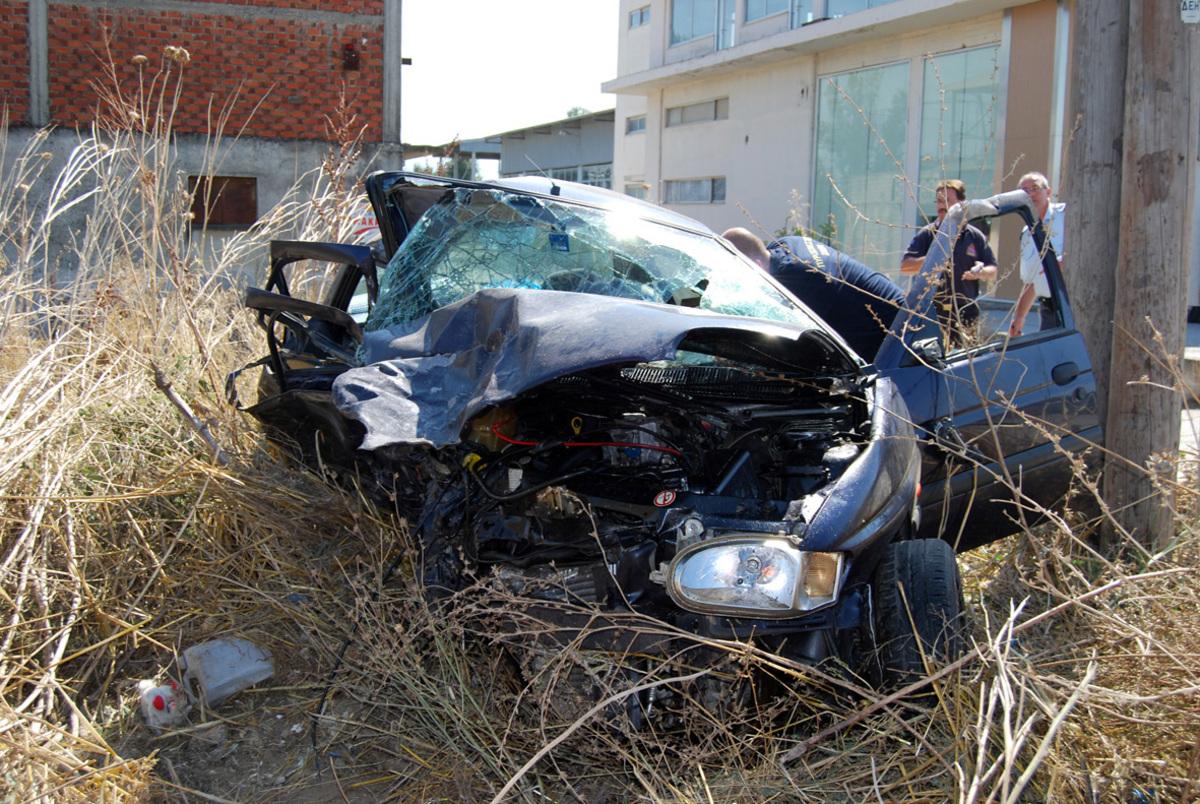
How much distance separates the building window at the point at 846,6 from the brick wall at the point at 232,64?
9277 millimetres

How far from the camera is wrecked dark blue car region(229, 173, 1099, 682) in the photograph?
7.39 ft

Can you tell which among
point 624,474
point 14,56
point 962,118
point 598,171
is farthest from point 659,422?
point 598,171

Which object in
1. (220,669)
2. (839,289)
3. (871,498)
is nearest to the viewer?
(871,498)

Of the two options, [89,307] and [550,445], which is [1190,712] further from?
[89,307]

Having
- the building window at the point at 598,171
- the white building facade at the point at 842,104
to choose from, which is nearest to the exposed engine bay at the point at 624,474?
the white building facade at the point at 842,104

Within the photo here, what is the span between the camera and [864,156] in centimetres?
1597

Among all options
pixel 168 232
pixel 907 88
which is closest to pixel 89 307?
pixel 168 232

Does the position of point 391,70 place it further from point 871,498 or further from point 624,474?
point 871,498

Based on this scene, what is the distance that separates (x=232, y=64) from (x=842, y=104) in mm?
10755

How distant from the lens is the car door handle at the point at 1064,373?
354cm

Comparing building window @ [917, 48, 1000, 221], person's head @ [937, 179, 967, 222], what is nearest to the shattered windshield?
person's head @ [937, 179, 967, 222]

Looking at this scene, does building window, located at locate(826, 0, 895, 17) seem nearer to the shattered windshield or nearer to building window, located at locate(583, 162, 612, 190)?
building window, located at locate(583, 162, 612, 190)

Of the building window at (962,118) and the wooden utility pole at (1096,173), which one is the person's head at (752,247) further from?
the building window at (962,118)

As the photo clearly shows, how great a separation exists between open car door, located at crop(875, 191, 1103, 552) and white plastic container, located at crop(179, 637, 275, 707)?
243 centimetres
